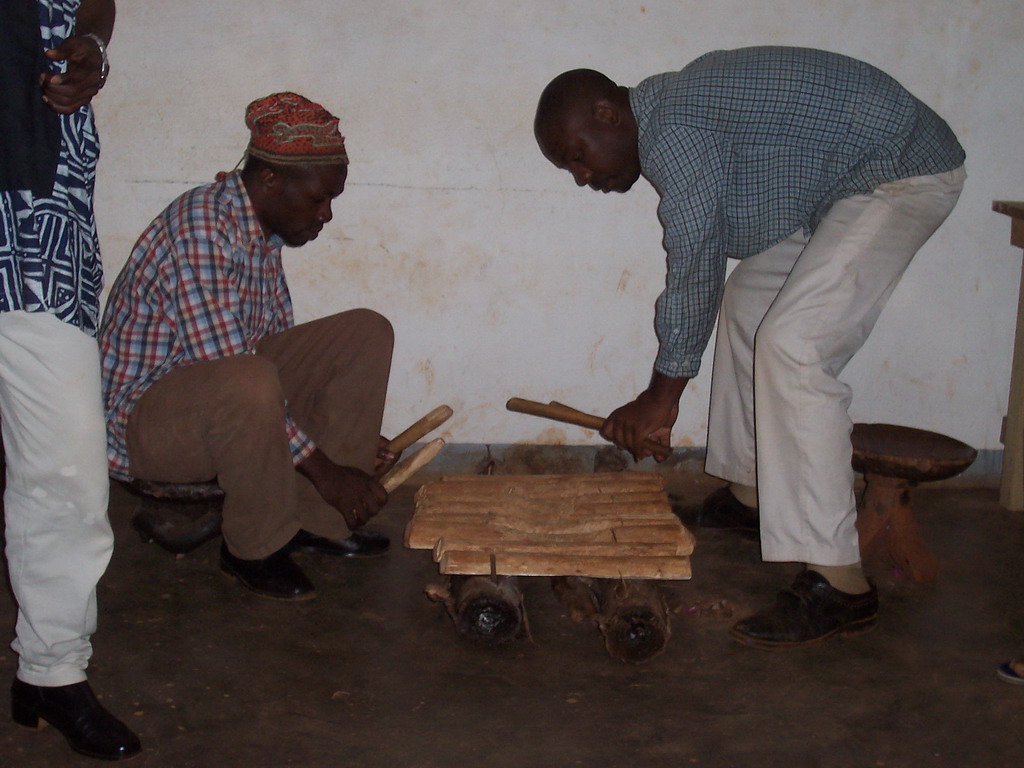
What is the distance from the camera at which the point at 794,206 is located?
9.23ft

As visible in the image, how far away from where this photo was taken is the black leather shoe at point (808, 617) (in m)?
2.68

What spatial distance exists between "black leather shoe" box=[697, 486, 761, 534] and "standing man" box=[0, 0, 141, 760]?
2.08 metres

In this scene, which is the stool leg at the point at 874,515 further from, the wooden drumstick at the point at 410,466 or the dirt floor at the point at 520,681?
the wooden drumstick at the point at 410,466

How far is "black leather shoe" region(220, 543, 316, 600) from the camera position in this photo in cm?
289

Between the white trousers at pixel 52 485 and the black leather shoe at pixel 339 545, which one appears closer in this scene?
the white trousers at pixel 52 485

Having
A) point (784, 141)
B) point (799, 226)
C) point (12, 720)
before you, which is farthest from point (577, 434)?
point (12, 720)

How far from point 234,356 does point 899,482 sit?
2008mm

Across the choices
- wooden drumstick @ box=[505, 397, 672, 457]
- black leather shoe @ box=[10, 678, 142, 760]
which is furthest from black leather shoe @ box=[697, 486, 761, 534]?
black leather shoe @ box=[10, 678, 142, 760]

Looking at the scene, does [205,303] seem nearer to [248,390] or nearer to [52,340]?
[248,390]

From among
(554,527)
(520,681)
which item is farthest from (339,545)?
(520,681)

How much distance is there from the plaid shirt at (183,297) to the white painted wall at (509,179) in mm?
811

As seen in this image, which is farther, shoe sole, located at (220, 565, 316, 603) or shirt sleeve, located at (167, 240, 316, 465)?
shoe sole, located at (220, 565, 316, 603)

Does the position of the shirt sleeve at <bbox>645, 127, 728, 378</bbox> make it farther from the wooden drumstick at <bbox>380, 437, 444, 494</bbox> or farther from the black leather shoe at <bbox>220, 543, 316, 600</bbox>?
the black leather shoe at <bbox>220, 543, 316, 600</bbox>

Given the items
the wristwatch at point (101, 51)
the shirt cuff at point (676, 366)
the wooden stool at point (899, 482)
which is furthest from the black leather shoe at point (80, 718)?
the wooden stool at point (899, 482)
